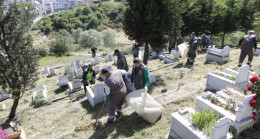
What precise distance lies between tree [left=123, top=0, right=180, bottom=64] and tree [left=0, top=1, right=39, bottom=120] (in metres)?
4.13

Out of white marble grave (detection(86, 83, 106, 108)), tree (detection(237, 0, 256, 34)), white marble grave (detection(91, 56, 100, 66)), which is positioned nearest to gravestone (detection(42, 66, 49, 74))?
white marble grave (detection(91, 56, 100, 66))

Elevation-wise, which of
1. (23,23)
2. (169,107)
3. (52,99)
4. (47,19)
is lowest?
(52,99)

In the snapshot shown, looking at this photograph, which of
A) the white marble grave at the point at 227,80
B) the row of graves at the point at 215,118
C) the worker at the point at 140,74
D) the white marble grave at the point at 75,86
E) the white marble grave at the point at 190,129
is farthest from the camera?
the white marble grave at the point at 75,86

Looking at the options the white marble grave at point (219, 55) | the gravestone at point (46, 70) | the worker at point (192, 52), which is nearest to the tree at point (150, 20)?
the worker at point (192, 52)

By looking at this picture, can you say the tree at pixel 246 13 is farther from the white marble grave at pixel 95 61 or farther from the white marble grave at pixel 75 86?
the white marble grave at pixel 75 86

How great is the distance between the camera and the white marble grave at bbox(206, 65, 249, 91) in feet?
17.6

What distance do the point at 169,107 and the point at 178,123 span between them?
155 cm

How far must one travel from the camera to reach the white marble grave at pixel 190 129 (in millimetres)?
3229

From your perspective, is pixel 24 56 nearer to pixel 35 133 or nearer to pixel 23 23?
Answer: pixel 23 23

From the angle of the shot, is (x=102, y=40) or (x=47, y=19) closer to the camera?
(x=102, y=40)

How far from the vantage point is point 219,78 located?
5.92 meters

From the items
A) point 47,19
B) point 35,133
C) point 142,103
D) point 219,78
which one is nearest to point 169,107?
point 142,103

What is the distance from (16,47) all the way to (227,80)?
732cm

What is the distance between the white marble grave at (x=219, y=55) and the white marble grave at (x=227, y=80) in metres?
3.16
